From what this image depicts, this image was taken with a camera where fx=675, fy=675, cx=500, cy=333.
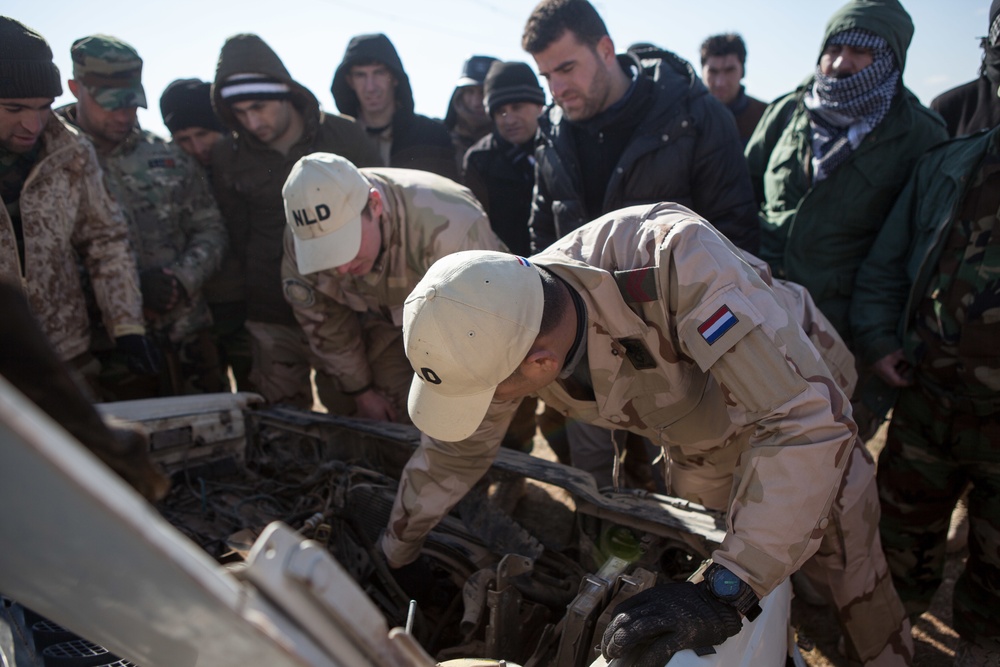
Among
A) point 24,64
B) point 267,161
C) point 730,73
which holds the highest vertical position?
point 730,73

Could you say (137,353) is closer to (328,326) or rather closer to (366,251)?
(328,326)

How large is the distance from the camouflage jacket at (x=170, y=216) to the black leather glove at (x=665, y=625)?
3.13 metres

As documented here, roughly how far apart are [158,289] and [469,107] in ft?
8.03

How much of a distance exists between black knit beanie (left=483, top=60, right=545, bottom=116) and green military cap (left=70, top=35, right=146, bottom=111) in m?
1.92

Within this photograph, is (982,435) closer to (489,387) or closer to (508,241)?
(489,387)

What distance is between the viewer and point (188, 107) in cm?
A: 417

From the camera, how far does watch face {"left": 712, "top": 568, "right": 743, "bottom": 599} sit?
5.13 feet

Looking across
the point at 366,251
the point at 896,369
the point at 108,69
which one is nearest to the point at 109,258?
the point at 108,69

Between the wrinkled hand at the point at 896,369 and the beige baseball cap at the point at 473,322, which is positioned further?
the wrinkled hand at the point at 896,369

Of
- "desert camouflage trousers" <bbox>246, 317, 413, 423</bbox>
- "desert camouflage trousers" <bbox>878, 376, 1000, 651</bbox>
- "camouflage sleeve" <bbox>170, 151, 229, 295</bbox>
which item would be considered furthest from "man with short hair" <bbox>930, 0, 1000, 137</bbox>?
"camouflage sleeve" <bbox>170, 151, 229, 295</bbox>

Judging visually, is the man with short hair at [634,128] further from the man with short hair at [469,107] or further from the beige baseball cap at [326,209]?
the man with short hair at [469,107]

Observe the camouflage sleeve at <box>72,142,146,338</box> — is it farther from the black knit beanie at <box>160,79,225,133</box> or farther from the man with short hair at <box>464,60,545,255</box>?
the man with short hair at <box>464,60,545,255</box>

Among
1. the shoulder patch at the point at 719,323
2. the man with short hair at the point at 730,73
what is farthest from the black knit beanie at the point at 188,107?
the shoulder patch at the point at 719,323

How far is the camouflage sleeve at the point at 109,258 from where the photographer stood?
3201mm
